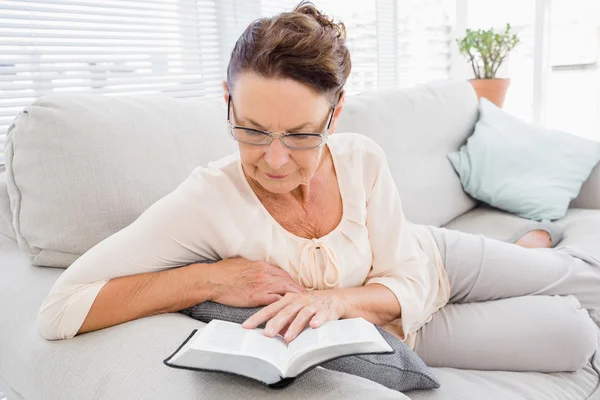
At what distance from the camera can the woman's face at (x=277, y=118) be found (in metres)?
0.98

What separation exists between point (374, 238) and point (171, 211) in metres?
0.49

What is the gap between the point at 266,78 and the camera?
98cm

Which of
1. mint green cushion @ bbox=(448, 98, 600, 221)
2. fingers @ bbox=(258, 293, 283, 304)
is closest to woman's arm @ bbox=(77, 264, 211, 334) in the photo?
fingers @ bbox=(258, 293, 283, 304)

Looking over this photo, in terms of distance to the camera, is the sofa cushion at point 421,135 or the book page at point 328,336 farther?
the sofa cushion at point 421,135

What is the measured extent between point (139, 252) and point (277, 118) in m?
0.36

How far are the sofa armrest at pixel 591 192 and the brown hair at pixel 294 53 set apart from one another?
67.7 inches

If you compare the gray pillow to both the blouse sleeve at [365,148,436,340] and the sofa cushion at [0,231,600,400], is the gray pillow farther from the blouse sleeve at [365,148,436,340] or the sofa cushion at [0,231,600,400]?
the blouse sleeve at [365,148,436,340]

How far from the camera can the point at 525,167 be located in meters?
2.28

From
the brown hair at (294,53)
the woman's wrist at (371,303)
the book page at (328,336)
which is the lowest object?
the woman's wrist at (371,303)

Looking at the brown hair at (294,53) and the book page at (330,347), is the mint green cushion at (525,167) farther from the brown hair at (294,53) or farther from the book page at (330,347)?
the book page at (330,347)

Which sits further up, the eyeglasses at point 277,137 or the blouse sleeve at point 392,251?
the eyeglasses at point 277,137

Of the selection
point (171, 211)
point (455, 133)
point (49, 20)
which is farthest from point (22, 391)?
point (455, 133)

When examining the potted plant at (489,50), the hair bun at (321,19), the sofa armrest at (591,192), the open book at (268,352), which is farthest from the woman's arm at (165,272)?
the potted plant at (489,50)

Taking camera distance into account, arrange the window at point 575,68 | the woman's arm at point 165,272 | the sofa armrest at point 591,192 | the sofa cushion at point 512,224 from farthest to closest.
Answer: the window at point 575,68, the sofa armrest at point 591,192, the sofa cushion at point 512,224, the woman's arm at point 165,272
